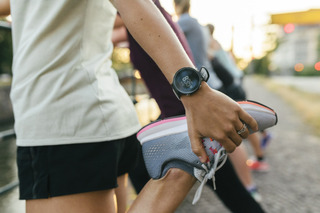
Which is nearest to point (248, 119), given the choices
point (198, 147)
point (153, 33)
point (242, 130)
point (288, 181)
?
point (242, 130)

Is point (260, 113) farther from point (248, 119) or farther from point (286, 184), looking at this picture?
point (286, 184)

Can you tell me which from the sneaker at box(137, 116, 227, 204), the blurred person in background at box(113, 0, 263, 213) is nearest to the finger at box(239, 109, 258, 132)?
the sneaker at box(137, 116, 227, 204)

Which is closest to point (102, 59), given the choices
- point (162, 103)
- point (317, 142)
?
point (162, 103)

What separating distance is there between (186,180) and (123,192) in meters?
0.49

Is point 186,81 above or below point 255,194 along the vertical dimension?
above

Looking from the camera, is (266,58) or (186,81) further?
(266,58)

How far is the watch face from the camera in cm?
86

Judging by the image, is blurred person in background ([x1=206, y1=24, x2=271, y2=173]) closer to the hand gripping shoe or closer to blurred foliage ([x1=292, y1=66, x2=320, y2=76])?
the hand gripping shoe

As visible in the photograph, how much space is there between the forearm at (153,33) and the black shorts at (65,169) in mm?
402

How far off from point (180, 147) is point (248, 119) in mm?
255

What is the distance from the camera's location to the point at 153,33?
887 millimetres

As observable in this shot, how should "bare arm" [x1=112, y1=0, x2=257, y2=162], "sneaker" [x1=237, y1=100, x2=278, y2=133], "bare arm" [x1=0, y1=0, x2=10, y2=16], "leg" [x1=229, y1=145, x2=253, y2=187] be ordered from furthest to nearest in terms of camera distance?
"leg" [x1=229, y1=145, x2=253, y2=187]
"bare arm" [x1=0, y1=0, x2=10, y2=16]
"sneaker" [x1=237, y1=100, x2=278, y2=133]
"bare arm" [x1=112, y1=0, x2=257, y2=162]

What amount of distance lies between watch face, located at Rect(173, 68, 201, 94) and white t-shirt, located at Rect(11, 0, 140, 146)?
35 cm

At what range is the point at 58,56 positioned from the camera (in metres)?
1.06
